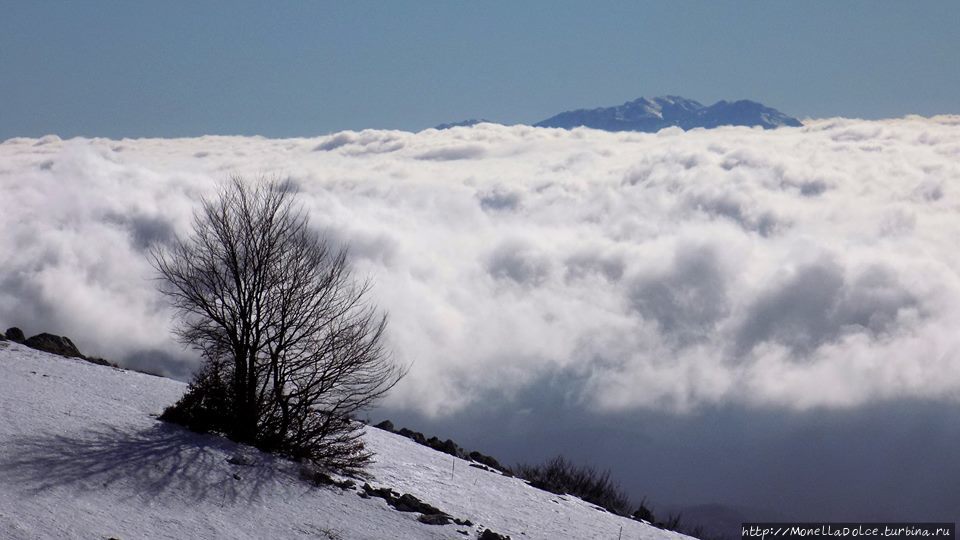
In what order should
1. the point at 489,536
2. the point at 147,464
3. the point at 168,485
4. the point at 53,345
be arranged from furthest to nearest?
1. the point at 53,345
2. the point at 489,536
3. the point at 147,464
4. the point at 168,485

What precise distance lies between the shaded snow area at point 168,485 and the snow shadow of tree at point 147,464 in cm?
2

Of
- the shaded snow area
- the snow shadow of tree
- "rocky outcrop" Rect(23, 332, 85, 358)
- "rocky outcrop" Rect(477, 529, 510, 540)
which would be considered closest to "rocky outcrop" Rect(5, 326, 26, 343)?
"rocky outcrop" Rect(23, 332, 85, 358)

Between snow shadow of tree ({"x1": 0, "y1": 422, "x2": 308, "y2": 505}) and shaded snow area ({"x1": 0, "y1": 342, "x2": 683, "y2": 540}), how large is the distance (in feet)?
0.08

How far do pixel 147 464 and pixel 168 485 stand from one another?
1.05 m

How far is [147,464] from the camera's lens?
18.4 meters

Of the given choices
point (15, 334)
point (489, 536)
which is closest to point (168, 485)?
point (489, 536)

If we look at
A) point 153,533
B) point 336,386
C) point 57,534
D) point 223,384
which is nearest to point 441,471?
point 336,386

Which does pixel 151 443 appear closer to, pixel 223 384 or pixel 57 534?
pixel 223 384

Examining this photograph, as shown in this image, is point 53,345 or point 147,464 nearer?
point 147,464

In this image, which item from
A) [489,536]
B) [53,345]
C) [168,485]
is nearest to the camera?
[168,485]

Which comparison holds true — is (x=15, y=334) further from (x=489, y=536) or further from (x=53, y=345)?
(x=489, y=536)

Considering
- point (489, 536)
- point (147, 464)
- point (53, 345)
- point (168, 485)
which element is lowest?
point (168, 485)

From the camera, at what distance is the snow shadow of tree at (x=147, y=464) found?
55.5 feet

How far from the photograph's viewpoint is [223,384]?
71.4 feet
